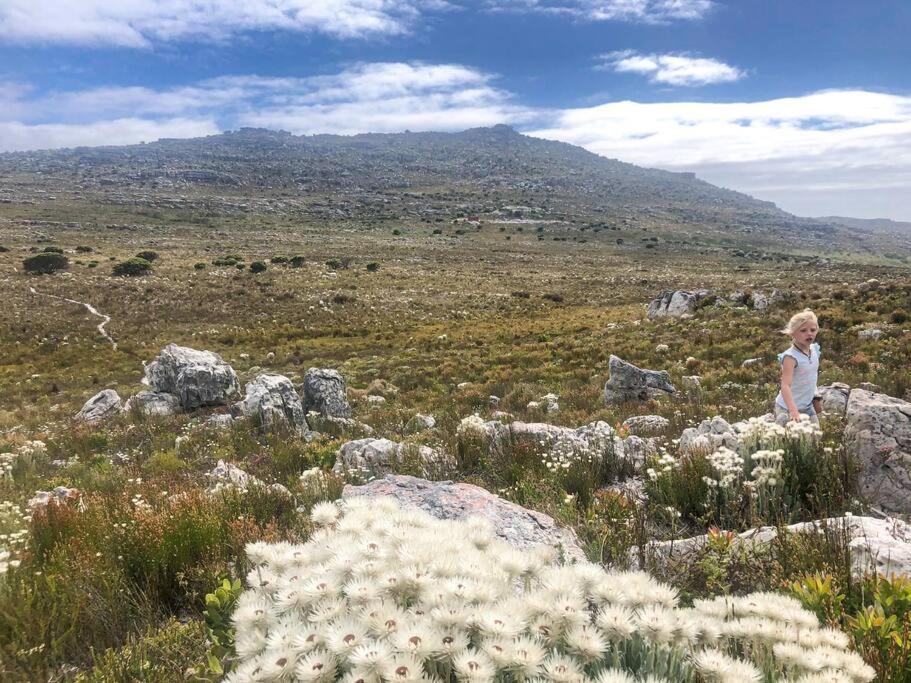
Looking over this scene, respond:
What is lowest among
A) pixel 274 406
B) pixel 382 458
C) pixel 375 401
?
pixel 375 401

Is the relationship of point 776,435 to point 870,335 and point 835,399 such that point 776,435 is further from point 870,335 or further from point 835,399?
point 870,335

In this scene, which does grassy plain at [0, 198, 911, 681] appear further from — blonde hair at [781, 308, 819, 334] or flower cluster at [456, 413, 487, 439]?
blonde hair at [781, 308, 819, 334]

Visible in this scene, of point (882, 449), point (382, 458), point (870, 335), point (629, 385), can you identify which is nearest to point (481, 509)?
point (382, 458)

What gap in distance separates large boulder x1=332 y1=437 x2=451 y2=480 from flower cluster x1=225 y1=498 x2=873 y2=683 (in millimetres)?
4747

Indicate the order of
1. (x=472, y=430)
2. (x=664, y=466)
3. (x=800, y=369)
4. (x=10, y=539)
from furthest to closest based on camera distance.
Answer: (x=472, y=430) < (x=800, y=369) < (x=664, y=466) < (x=10, y=539)

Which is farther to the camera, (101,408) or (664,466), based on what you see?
(101,408)

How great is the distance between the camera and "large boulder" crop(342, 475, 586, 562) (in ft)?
12.5

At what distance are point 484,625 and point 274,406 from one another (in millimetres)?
11751

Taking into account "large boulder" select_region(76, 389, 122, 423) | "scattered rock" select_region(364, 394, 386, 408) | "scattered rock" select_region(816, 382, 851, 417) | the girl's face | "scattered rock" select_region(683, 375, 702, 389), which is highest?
the girl's face

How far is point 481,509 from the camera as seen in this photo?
13.7 feet

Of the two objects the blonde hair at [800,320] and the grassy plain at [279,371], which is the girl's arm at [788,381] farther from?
the grassy plain at [279,371]

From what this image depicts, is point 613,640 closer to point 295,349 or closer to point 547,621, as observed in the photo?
point 547,621

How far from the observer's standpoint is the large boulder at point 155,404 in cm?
1547

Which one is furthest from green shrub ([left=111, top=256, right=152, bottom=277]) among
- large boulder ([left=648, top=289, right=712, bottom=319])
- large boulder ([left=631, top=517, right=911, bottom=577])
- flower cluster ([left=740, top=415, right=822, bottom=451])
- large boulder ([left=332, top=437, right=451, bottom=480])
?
large boulder ([left=631, top=517, right=911, bottom=577])
